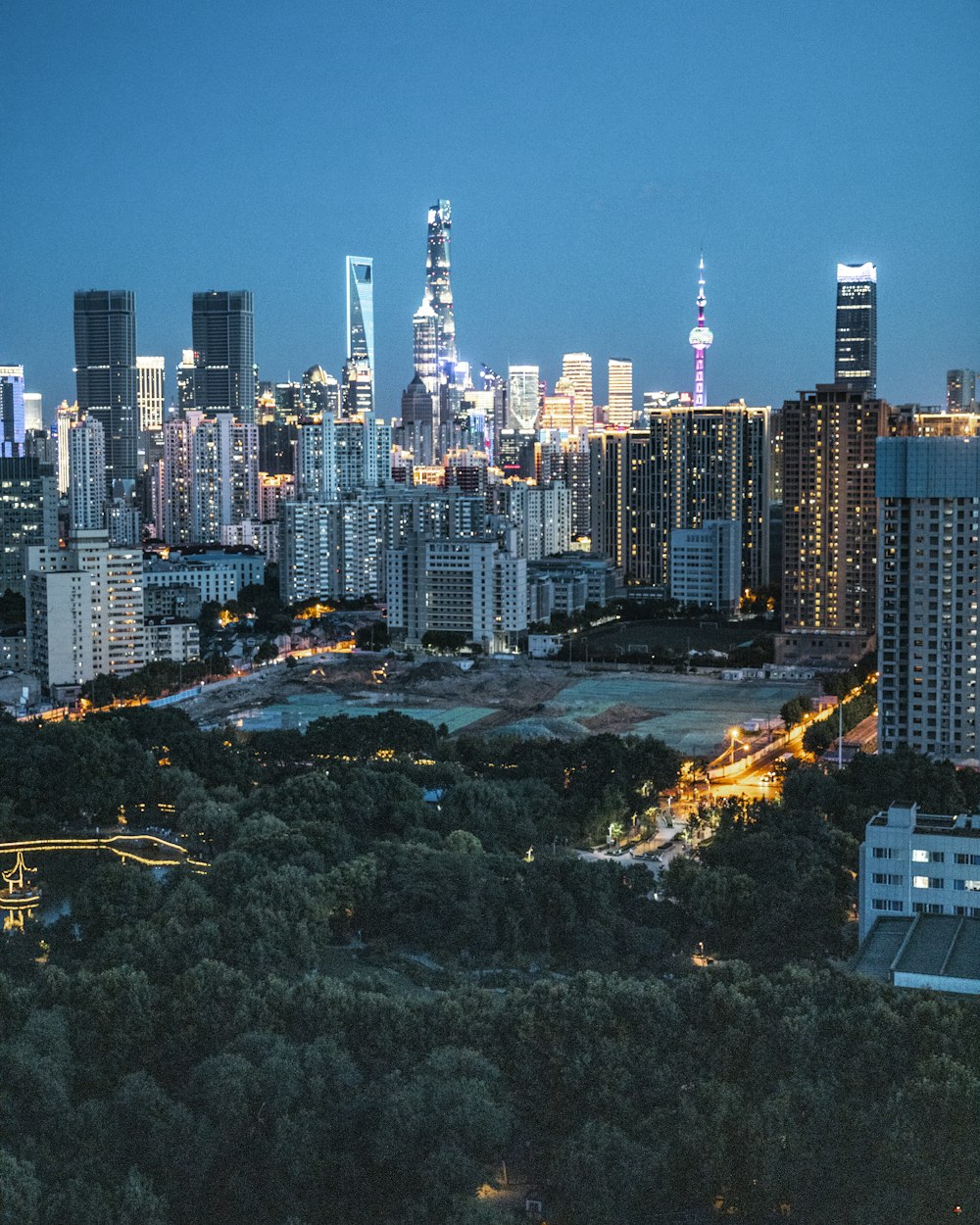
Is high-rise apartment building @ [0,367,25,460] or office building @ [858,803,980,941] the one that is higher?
high-rise apartment building @ [0,367,25,460]

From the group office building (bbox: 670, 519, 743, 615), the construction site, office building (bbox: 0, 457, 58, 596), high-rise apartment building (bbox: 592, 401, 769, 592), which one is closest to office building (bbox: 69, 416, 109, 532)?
office building (bbox: 0, 457, 58, 596)

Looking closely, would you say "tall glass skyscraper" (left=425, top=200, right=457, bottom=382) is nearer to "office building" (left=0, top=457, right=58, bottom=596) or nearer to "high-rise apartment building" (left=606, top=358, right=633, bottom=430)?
"high-rise apartment building" (left=606, top=358, right=633, bottom=430)

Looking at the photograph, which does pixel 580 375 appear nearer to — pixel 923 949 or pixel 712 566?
pixel 712 566

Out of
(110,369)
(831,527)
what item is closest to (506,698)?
(831,527)

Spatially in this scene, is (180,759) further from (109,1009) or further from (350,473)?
(350,473)

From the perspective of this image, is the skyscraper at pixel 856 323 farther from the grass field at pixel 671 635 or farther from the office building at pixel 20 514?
the office building at pixel 20 514

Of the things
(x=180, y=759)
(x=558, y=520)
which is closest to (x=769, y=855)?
(x=180, y=759)
